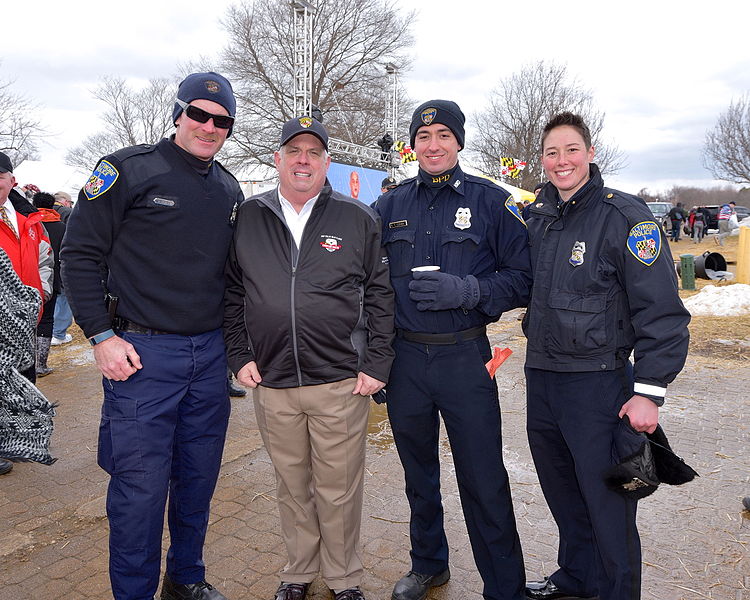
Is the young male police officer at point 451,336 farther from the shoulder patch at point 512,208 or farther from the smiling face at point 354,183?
the smiling face at point 354,183

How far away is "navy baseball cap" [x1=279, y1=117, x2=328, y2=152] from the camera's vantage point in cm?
279

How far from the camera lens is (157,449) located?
2654mm

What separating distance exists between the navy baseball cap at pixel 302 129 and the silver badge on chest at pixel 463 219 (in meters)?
0.75

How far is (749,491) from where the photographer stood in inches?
160

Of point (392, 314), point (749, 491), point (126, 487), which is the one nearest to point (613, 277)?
point (392, 314)

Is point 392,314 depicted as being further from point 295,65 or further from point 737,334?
point 295,65

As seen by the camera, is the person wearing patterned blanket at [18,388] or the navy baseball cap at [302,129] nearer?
the navy baseball cap at [302,129]

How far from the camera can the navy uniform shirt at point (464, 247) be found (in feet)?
9.23

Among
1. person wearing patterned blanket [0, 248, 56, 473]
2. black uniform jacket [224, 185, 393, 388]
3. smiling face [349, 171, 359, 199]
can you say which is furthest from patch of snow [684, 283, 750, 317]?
person wearing patterned blanket [0, 248, 56, 473]

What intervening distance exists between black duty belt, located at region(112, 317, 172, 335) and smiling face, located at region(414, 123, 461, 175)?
1.51 meters

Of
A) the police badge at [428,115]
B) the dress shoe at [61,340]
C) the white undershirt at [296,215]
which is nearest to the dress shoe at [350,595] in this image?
the white undershirt at [296,215]

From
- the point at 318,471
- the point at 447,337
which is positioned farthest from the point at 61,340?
the point at 447,337

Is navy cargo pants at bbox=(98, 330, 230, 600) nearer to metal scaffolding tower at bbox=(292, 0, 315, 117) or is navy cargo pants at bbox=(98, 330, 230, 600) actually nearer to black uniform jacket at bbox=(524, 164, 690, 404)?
black uniform jacket at bbox=(524, 164, 690, 404)

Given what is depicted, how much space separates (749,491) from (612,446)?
2.35 metres
